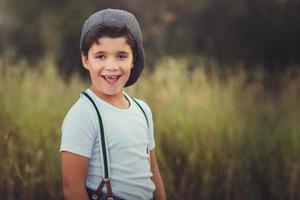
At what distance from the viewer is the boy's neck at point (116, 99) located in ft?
7.48

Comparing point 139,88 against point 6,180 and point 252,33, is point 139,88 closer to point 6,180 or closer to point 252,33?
point 6,180

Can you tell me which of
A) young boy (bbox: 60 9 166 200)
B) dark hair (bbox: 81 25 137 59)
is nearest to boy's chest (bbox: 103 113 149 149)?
young boy (bbox: 60 9 166 200)

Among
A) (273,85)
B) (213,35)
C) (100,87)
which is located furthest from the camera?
(213,35)

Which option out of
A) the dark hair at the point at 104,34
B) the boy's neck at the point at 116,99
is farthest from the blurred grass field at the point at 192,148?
the dark hair at the point at 104,34

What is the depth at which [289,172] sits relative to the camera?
441 cm

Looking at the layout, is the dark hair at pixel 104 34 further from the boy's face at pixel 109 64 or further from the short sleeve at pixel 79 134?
the short sleeve at pixel 79 134

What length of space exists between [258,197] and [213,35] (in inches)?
390

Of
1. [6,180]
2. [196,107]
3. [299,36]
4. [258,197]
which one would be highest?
[299,36]

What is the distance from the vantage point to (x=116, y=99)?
7.59 feet

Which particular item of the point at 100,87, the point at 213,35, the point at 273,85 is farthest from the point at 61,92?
the point at 213,35

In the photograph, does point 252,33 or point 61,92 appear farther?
point 252,33

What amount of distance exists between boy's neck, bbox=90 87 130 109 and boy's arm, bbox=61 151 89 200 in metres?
0.25

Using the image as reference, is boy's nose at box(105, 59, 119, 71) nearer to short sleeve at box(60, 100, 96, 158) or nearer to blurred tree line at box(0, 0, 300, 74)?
short sleeve at box(60, 100, 96, 158)

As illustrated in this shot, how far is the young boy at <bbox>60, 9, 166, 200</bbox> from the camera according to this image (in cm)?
215
